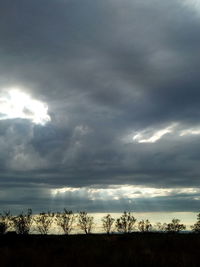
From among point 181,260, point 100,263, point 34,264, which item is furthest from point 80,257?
point 181,260

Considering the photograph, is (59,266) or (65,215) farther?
(65,215)

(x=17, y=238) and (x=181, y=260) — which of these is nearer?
(x=181, y=260)

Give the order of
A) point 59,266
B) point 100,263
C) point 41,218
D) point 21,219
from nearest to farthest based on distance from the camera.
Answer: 1. point 59,266
2. point 100,263
3. point 21,219
4. point 41,218

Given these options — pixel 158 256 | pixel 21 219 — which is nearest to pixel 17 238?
pixel 158 256

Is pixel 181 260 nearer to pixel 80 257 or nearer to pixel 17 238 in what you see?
pixel 80 257

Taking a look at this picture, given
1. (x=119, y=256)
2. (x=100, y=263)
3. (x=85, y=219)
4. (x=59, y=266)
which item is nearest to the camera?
(x=59, y=266)

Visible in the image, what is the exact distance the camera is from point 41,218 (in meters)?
118

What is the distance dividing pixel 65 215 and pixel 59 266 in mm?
104851

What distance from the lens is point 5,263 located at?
2044 cm

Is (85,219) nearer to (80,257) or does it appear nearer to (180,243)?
(180,243)

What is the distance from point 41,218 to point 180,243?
9088 cm

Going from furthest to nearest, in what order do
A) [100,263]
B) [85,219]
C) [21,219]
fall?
[85,219], [21,219], [100,263]

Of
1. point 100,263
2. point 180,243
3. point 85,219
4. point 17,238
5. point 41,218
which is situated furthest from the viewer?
point 85,219

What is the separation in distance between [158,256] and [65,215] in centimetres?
10137
